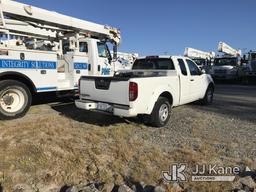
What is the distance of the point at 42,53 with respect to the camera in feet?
24.7

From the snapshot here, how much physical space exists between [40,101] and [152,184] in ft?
24.2

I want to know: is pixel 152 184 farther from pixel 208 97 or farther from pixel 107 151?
pixel 208 97

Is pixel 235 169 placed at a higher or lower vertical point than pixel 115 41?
lower

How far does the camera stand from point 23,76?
7.09m

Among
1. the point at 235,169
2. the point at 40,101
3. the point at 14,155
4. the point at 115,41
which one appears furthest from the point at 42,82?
the point at 235,169

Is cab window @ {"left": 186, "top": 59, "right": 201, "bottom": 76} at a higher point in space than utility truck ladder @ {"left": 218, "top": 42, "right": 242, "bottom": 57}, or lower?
lower

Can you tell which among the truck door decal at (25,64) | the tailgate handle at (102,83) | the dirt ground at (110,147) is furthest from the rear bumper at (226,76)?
the tailgate handle at (102,83)

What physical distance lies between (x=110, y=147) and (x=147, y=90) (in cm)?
161

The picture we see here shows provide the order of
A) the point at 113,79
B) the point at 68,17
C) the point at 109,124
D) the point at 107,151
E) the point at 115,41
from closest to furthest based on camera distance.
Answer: the point at 107,151 → the point at 113,79 → the point at 109,124 → the point at 68,17 → the point at 115,41

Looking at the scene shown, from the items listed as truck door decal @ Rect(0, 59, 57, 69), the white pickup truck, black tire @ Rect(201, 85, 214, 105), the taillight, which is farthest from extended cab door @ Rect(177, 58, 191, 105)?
truck door decal @ Rect(0, 59, 57, 69)

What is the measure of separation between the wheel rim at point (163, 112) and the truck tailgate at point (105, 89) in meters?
1.16

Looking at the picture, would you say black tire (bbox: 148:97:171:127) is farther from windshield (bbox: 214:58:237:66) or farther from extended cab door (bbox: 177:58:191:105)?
windshield (bbox: 214:58:237:66)

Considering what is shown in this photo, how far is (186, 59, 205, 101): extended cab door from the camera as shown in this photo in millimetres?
8025

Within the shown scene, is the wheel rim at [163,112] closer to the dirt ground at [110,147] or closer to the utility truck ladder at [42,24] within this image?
the dirt ground at [110,147]
